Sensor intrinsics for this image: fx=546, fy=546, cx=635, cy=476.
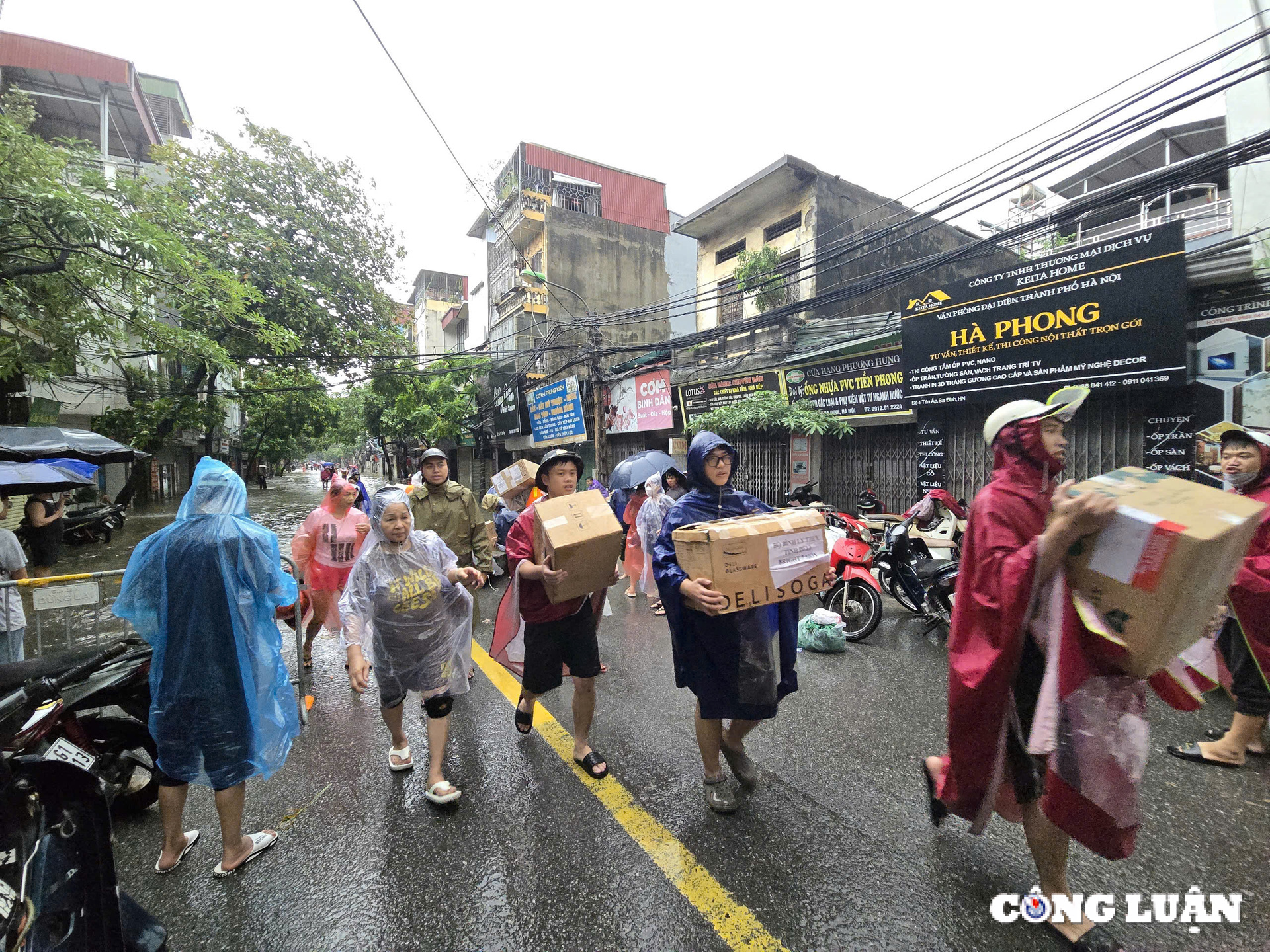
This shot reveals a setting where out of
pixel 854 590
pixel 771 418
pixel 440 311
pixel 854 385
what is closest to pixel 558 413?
pixel 771 418

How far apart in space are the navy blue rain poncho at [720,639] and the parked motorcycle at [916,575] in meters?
2.92

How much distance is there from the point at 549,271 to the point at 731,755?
779 inches

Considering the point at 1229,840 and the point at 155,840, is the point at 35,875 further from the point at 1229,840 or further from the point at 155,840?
the point at 1229,840

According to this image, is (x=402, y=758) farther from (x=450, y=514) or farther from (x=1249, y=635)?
(x=1249, y=635)

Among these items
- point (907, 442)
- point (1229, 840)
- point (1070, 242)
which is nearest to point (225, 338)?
point (907, 442)

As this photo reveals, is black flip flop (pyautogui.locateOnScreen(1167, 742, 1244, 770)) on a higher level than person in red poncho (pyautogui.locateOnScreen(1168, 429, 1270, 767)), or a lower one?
lower

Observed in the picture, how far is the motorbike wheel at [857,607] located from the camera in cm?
489

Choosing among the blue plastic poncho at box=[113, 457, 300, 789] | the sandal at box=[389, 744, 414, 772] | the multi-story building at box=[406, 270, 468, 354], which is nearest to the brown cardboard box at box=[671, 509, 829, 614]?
the blue plastic poncho at box=[113, 457, 300, 789]

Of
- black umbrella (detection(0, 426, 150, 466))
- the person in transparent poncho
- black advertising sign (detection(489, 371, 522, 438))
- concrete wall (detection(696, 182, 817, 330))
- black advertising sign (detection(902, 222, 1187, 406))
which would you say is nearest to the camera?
the person in transparent poncho

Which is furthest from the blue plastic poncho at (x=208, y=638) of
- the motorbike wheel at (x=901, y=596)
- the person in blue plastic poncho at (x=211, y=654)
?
the motorbike wheel at (x=901, y=596)

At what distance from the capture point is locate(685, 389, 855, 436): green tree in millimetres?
9352

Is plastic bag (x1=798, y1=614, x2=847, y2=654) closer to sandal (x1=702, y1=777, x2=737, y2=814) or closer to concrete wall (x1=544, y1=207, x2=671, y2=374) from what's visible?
sandal (x1=702, y1=777, x2=737, y2=814)

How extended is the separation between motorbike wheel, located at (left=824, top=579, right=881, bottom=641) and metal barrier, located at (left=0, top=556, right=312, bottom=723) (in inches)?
170

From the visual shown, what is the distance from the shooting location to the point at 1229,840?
2.24 meters
